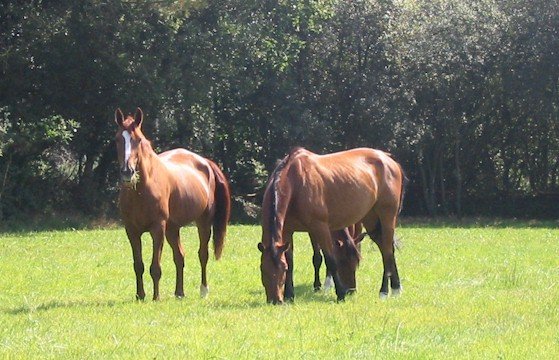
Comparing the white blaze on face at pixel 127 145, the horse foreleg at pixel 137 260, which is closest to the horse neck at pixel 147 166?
the white blaze on face at pixel 127 145

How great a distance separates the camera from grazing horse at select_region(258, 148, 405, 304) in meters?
11.4

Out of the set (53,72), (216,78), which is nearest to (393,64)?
(216,78)

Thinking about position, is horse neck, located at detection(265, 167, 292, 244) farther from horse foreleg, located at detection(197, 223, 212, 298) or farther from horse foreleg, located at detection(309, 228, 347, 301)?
horse foreleg, located at detection(197, 223, 212, 298)

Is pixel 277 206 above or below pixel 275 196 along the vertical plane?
below

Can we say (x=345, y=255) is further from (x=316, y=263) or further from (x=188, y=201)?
(x=188, y=201)

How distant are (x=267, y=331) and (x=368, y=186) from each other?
453 cm

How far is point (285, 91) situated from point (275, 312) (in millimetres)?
26943

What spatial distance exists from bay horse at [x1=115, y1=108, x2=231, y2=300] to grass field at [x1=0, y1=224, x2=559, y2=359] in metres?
0.63

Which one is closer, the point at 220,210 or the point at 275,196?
the point at 275,196

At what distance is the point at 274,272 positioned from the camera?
1118 centimetres

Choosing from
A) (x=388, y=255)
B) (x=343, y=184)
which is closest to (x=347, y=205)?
(x=343, y=184)

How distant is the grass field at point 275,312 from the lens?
8078mm

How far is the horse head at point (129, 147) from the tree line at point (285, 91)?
56.2 ft

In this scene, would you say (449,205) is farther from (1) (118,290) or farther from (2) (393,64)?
(1) (118,290)
